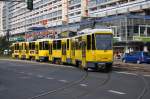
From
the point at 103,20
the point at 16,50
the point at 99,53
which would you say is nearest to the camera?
the point at 99,53

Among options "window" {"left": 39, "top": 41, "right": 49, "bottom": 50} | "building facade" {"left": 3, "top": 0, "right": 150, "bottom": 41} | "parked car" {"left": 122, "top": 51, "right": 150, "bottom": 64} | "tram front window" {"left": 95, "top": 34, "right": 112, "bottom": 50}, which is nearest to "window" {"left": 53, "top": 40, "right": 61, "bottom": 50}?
"window" {"left": 39, "top": 41, "right": 49, "bottom": 50}

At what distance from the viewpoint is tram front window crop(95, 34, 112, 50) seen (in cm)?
3094

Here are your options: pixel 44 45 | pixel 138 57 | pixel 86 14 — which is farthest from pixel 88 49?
pixel 86 14

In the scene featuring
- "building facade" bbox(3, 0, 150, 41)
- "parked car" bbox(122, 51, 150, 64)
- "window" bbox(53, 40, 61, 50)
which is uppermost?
"building facade" bbox(3, 0, 150, 41)

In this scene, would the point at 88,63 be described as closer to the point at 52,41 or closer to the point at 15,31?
the point at 52,41

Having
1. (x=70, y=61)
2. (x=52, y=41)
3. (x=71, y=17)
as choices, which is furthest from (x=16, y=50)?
(x=71, y=17)

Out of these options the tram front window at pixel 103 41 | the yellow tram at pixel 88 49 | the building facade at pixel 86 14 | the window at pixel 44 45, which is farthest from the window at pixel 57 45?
the building facade at pixel 86 14

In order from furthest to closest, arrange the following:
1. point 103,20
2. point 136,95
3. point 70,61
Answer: point 103,20, point 70,61, point 136,95

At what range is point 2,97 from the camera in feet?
52.3

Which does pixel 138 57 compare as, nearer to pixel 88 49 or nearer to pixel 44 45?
pixel 44 45

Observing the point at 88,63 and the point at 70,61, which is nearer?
the point at 88,63

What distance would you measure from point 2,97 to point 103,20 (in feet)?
275

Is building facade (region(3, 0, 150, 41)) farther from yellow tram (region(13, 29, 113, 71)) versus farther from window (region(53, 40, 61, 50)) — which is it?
yellow tram (region(13, 29, 113, 71))

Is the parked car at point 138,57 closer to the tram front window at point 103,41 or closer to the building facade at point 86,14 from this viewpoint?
the tram front window at point 103,41
